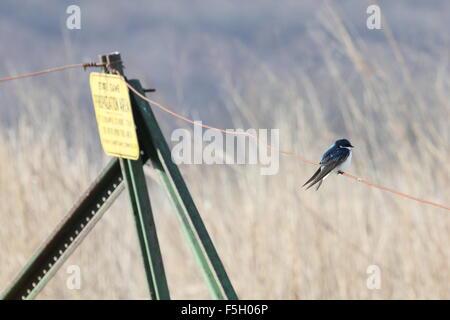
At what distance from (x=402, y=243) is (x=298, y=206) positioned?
1.64 ft

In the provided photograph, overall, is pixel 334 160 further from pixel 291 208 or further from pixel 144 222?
pixel 291 208

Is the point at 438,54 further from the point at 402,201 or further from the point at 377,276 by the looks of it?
the point at 377,276

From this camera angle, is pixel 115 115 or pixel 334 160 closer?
pixel 334 160

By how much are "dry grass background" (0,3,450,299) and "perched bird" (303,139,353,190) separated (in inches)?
43.5

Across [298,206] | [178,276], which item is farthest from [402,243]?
[178,276]

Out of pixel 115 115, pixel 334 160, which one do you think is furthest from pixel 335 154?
pixel 115 115

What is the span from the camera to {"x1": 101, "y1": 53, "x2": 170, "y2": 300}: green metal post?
175cm

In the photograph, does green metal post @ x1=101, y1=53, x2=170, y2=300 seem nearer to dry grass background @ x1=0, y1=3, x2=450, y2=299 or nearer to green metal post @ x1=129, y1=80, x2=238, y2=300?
green metal post @ x1=129, y1=80, x2=238, y2=300

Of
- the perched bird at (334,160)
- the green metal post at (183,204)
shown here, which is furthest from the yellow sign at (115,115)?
the perched bird at (334,160)

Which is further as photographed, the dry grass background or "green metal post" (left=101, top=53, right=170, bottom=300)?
the dry grass background

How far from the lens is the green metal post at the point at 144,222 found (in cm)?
175

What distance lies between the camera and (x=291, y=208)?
346 centimetres

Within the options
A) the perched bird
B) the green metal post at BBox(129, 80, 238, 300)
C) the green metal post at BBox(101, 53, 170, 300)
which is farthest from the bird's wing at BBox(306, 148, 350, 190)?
the green metal post at BBox(101, 53, 170, 300)

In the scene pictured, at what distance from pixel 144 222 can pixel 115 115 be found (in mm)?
288
